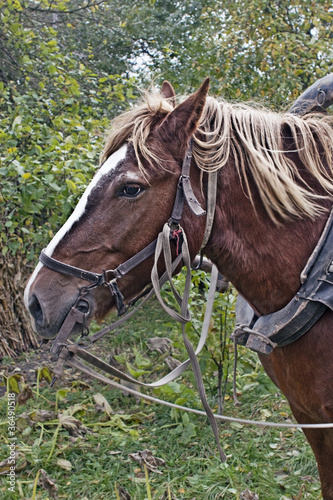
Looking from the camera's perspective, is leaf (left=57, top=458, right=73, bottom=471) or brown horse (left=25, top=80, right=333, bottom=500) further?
leaf (left=57, top=458, right=73, bottom=471)

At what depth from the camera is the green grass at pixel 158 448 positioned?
2.71m

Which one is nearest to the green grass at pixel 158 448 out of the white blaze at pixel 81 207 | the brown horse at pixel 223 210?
the brown horse at pixel 223 210

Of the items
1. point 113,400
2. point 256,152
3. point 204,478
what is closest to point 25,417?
point 113,400

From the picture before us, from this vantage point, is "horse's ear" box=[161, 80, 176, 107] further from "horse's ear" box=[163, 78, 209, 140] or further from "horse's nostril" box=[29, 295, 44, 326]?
"horse's nostril" box=[29, 295, 44, 326]

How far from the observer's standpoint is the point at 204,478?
110 inches

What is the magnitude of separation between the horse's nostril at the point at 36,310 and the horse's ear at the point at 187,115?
79 cm

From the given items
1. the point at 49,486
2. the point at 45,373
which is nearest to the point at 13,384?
the point at 45,373

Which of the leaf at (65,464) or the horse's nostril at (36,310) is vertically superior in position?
the horse's nostril at (36,310)

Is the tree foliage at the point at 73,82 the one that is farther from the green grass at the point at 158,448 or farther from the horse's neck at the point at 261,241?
the green grass at the point at 158,448

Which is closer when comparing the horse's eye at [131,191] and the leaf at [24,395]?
the horse's eye at [131,191]

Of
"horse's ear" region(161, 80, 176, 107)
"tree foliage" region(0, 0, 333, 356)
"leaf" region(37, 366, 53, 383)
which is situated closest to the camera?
"horse's ear" region(161, 80, 176, 107)

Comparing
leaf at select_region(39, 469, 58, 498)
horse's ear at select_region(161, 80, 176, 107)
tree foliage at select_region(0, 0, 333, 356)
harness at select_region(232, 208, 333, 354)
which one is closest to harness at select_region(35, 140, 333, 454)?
harness at select_region(232, 208, 333, 354)

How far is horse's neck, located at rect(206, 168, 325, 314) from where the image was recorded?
160cm

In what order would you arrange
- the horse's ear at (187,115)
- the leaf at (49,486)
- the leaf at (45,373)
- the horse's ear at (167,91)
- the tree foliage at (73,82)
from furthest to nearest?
the leaf at (45,373), the tree foliage at (73,82), the leaf at (49,486), the horse's ear at (167,91), the horse's ear at (187,115)
